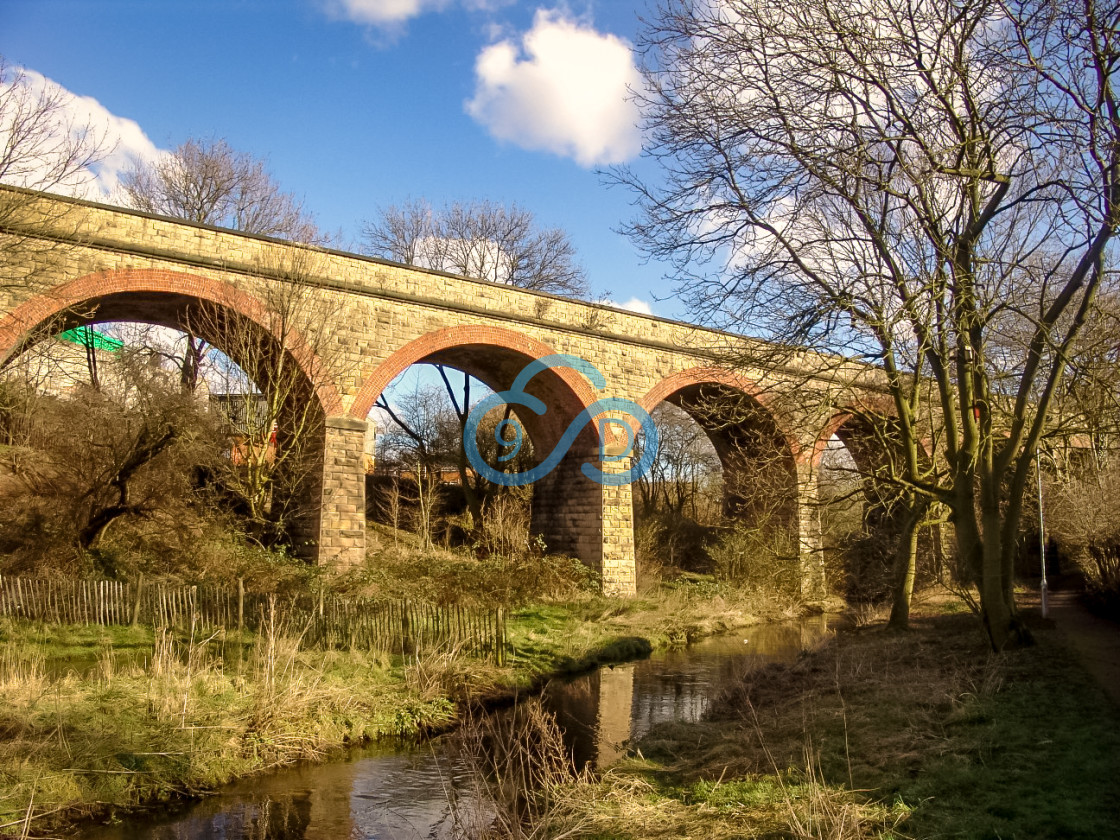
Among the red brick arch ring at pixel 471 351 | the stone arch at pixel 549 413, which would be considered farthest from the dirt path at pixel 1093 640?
the red brick arch ring at pixel 471 351

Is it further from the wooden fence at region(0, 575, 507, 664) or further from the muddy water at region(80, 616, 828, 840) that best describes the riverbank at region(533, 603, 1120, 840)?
the wooden fence at region(0, 575, 507, 664)

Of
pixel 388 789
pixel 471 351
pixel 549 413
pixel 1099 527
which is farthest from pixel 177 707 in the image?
pixel 1099 527

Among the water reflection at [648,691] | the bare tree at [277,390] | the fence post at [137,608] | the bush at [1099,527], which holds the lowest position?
the water reflection at [648,691]

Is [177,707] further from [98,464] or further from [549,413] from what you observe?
[549,413]

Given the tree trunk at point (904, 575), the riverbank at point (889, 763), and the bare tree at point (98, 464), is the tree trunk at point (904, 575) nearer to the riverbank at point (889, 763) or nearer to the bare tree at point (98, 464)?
the riverbank at point (889, 763)

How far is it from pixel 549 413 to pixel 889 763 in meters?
13.3

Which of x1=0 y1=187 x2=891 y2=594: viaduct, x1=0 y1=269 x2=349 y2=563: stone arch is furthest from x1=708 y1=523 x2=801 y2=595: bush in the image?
x1=0 y1=269 x2=349 y2=563: stone arch

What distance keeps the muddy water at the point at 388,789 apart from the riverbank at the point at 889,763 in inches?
34.7

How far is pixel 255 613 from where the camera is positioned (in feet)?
33.9

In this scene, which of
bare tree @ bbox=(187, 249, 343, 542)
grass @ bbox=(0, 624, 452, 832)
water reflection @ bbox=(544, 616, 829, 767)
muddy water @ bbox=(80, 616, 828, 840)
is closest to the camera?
muddy water @ bbox=(80, 616, 828, 840)

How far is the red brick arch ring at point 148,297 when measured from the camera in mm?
11359

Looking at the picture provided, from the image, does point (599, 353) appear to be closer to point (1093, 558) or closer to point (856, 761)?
point (1093, 558)

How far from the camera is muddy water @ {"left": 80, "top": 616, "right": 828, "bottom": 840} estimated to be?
5.95 metres

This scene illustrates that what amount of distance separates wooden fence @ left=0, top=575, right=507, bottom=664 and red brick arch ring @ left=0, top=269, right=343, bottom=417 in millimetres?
3259
